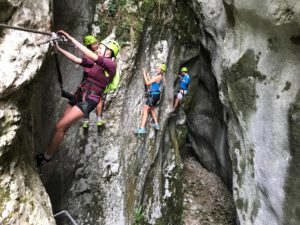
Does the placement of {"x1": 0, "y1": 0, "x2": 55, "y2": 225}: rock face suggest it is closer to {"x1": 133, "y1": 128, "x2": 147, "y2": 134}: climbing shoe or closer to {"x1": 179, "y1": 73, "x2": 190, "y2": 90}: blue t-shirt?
{"x1": 133, "y1": 128, "x2": 147, "y2": 134}: climbing shoe

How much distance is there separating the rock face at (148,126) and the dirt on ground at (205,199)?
111 cm

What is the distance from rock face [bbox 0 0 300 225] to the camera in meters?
4.20

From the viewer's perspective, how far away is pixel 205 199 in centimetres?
1341

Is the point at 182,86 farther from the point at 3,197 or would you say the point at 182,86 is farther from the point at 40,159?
the point at 3,197

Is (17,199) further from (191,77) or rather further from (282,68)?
(191,77)

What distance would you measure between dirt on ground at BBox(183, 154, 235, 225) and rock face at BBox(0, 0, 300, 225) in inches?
43.5

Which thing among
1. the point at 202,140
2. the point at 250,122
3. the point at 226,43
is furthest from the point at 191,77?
the point at 250,122

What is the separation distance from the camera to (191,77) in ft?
48.1

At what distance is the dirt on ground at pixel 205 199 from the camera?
12.3 meters

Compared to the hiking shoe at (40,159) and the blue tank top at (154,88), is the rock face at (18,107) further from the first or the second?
the blue tank top at (154,88)

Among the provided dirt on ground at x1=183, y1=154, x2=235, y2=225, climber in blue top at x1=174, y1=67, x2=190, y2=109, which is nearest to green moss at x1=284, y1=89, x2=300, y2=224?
dirt on ground at x1=183, y1=154, x2=235, y2=225

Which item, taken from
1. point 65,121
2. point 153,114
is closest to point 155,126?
point 153,114

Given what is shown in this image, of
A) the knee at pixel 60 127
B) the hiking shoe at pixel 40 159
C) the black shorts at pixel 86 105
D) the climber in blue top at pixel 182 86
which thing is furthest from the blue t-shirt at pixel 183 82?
the hiking shoe at pixel 40 159

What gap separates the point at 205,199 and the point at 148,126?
5602 mm
